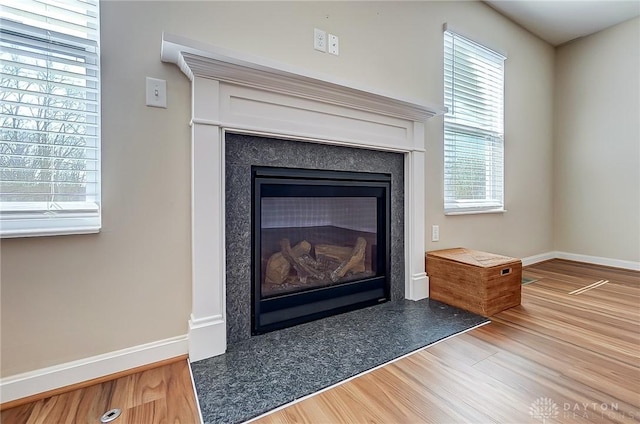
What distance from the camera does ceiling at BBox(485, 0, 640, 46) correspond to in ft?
8.77

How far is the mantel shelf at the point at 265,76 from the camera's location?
1.26 meters

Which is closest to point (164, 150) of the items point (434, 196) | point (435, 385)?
point (435, 385)

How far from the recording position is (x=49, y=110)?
1.18 m

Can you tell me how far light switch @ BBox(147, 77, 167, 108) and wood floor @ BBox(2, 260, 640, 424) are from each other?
3.94 ft

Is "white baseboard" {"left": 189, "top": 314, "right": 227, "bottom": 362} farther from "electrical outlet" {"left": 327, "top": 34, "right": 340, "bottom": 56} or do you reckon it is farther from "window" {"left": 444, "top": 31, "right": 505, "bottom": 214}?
"window" {"left": 444, "top": 31, "right": 505, "bottom": 214}

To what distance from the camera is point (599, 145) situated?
321 cm

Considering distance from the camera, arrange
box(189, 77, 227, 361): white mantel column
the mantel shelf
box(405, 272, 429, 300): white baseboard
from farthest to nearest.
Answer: box(405, 272, 429, 300): white baseboard
box(189, 77, 227, 361): white mantel column
the mantel shelf

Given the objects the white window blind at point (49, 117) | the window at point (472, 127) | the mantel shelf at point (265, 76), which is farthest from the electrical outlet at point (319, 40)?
the window at point (472, 127)

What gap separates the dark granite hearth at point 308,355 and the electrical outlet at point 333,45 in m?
1.64

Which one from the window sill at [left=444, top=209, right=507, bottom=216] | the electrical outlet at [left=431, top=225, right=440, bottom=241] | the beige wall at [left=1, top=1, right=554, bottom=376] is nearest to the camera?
the beige wall at [left=1, top=1, right=554, bottom=376]

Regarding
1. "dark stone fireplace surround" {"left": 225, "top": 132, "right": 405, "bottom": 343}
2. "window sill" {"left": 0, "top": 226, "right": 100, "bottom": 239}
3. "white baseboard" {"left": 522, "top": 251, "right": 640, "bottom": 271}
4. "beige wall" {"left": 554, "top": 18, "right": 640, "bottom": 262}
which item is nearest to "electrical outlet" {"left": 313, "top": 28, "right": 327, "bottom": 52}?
"dark stone fireplace surround" {"left": 225, "top": 132, "right": 405, "bottom": 343}

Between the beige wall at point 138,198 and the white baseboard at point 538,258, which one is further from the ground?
the beige wall at point 138,198

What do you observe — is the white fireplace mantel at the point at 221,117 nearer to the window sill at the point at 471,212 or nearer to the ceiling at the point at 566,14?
the window sill at the point at 471,212

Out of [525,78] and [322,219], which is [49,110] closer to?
[322,219]
